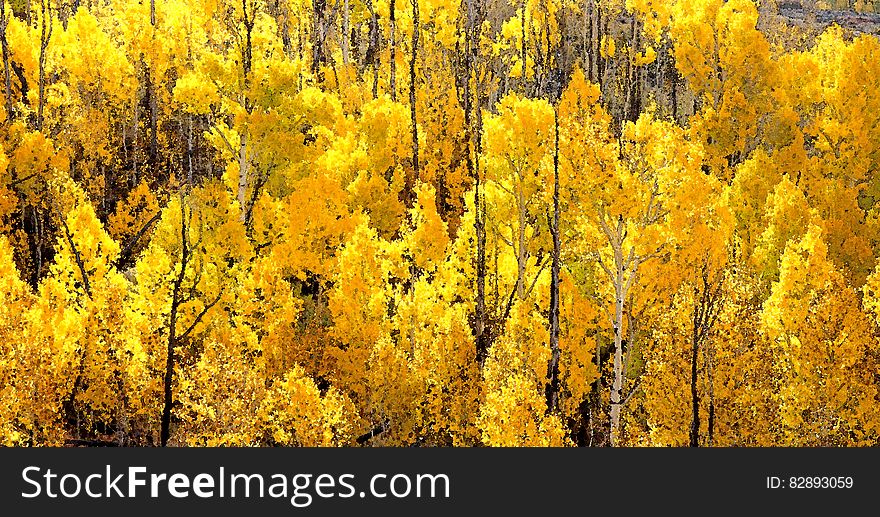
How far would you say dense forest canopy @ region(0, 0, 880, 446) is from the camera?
23.2 m

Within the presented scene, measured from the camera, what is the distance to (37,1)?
160ft

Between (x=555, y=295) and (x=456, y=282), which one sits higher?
(x=555, y=295)

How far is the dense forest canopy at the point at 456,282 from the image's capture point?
23.2 meters

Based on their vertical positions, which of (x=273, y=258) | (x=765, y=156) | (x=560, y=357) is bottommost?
(x=560, y=357)

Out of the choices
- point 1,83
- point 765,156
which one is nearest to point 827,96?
point 765,156

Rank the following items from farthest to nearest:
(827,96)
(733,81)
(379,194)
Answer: (733,81) → (827,96) → (379,194)

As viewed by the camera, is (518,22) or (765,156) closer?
(765,156)

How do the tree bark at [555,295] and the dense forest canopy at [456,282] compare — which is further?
the tree bark at [555,295]

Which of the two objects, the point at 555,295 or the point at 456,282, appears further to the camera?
the point at 456,282

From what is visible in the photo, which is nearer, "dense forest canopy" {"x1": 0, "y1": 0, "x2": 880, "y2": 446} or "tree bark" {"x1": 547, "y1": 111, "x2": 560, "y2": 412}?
"dense forest canopy" {"x1": 0, "y1": 0, "x2": 880, "y2": 446}

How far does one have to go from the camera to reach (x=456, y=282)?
28422 millimetres

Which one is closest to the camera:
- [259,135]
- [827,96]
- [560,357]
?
Result: [560,357]

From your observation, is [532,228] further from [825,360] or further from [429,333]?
[825,360]

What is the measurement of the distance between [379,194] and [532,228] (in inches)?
298
